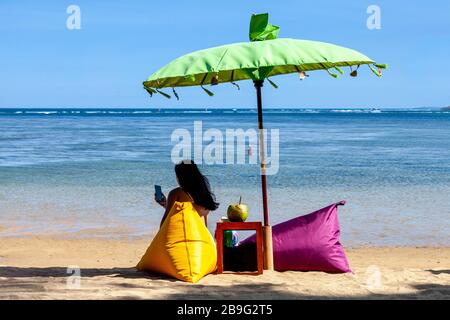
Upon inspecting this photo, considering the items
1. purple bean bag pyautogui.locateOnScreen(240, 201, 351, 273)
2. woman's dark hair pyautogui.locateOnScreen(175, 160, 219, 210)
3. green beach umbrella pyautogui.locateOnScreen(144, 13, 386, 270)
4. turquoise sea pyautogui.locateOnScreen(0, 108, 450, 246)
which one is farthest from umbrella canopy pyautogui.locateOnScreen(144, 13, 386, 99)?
turquoise sea pyautogui.locateOnScreen(0, 108, 450, 246)

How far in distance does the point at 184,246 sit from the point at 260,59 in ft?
5.78

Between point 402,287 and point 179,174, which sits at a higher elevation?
point 179,174

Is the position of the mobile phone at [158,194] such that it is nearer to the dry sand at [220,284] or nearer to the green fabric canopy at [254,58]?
the dry sand at [220,284]

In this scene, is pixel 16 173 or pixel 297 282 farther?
pixel 16 173

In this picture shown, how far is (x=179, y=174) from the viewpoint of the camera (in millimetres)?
6543

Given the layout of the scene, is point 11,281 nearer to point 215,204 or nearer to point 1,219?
point 215,204

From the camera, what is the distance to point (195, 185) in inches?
257

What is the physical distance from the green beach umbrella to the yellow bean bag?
1.94 ft

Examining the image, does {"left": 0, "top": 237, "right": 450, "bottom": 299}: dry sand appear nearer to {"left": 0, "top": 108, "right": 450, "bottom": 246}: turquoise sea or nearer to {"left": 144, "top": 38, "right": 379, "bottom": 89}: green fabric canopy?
{"left": 144, "top": 38, "right": 379, "bottom": 89}: green fabric canopy

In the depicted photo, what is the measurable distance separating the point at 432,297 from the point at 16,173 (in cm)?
1445
